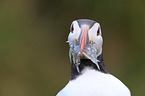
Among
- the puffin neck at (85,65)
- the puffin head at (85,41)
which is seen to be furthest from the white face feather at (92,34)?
the puffin neck at (85,65)

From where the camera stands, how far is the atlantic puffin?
2791mm

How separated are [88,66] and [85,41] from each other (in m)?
0.24

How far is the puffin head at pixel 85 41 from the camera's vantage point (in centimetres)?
277

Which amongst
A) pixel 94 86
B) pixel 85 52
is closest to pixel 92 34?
pixel 85 52

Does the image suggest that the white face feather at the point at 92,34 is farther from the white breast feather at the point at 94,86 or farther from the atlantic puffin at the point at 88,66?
the white breast feather at the point at 94,86

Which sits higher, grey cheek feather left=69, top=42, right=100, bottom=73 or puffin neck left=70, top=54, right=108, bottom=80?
grey cheek feather left=69, top=42, right=100, bottom=73

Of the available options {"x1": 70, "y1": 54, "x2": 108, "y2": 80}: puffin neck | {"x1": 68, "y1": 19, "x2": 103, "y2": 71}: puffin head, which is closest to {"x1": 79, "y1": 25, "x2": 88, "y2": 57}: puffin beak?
{"x1": 68, "y1": 19, "x2": 103, "y2": 71}: puffin head

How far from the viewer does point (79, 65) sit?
2918 mm

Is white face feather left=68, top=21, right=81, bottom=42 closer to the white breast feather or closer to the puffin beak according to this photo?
the puffin beak

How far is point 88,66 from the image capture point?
2.92m

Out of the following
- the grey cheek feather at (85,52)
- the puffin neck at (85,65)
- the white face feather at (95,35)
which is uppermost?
the white face feather at (95,35)

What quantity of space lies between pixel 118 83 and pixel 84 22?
522 millimetres

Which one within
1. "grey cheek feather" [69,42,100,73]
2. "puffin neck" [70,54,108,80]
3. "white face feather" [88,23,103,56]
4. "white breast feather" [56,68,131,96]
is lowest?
"white breast feather" [56,68,131,96]

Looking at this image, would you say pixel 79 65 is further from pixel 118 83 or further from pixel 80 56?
pixel 118 83
